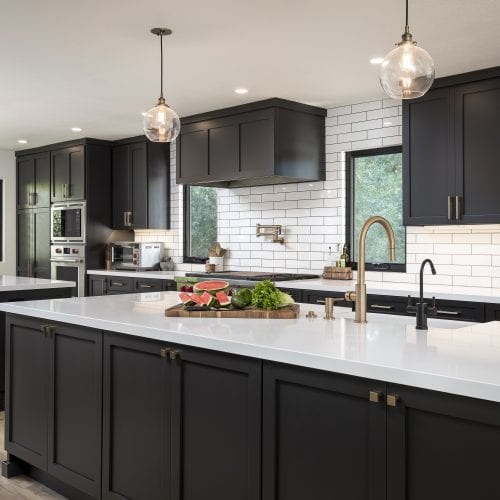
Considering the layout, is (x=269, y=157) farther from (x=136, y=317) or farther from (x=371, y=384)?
(x=371, y=384)

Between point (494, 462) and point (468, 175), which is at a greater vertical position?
point (468, 175)

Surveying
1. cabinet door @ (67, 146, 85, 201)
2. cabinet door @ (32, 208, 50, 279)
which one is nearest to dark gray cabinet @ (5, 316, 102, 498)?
cabinet door @ (67, 146, 85, 201)

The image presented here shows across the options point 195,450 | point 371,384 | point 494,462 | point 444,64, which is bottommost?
point 195,450

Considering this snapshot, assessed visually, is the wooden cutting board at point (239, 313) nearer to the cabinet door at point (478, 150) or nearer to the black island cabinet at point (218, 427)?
the black island cabinet at point (218, 427)

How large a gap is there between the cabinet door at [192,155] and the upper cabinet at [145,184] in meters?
0.93

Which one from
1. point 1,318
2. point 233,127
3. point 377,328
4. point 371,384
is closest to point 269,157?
point 233,127

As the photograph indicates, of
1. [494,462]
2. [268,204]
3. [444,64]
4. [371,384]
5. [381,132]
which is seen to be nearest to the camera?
[494,462]

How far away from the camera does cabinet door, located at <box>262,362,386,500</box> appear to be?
1870mm

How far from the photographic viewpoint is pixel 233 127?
5789 mm

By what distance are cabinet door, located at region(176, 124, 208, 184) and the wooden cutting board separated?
3351mm

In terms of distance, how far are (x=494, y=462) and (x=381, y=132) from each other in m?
4.17

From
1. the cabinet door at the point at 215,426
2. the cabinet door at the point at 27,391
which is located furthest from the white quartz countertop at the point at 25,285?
the cabinet door at the point at 215,426

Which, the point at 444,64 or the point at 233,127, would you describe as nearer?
the point at 444,64

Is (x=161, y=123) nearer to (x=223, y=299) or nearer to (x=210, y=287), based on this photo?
(x=210, y=287)
